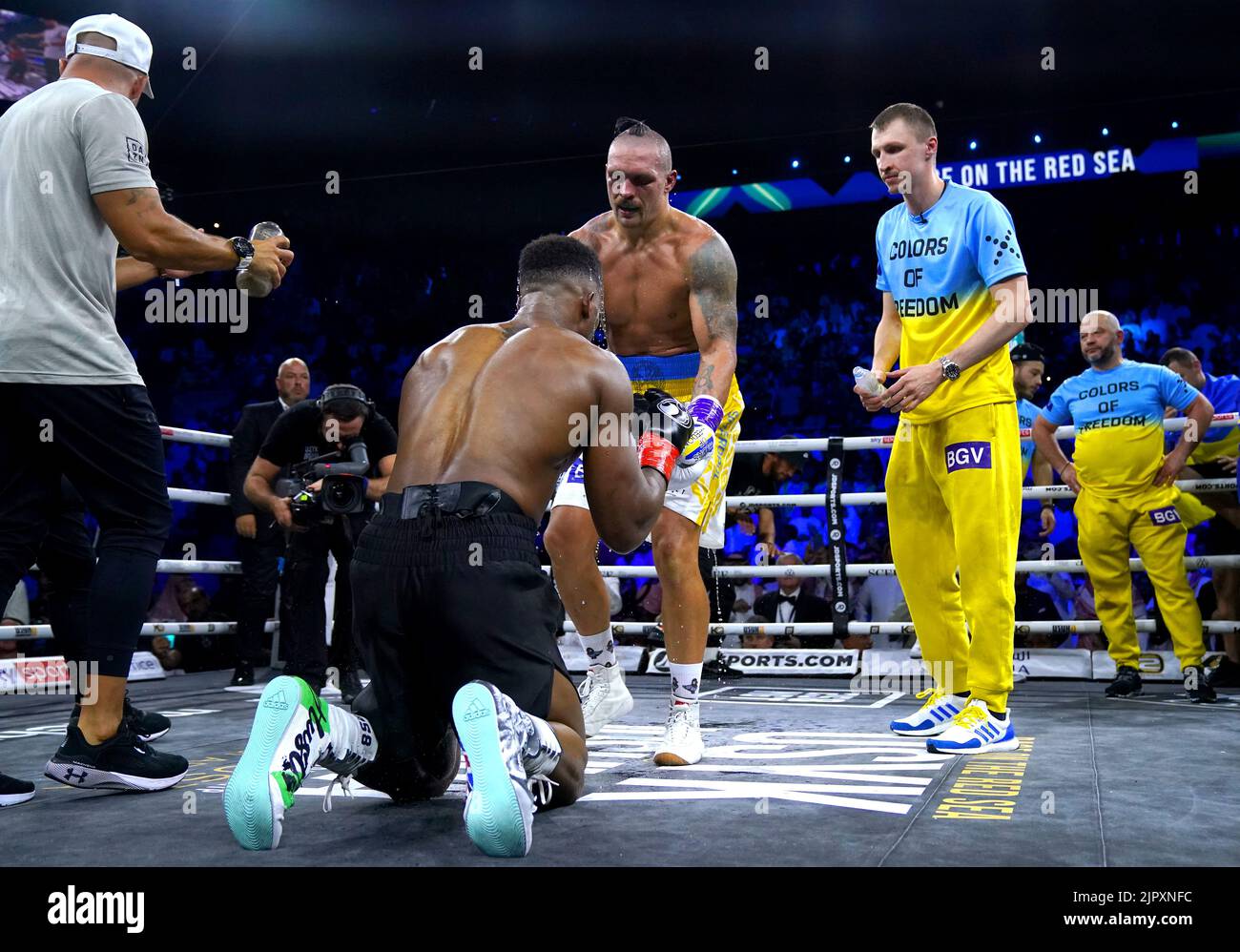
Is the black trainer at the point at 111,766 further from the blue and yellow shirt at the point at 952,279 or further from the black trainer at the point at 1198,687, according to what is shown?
the black trainer at the point at 1198,687

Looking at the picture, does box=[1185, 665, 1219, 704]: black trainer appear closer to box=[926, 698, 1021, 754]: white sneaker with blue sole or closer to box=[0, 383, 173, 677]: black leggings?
box=[926, 698, 1021, 754]: white sneaker with blue sole

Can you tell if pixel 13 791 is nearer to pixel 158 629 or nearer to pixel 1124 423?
pixel 158 629

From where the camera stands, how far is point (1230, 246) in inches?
345

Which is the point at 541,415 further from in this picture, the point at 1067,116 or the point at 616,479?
the point at 1067,116

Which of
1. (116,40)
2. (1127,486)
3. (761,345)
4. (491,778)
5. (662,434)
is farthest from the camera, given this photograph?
(761,345)

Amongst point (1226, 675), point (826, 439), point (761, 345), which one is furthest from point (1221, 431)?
point (761, 345)

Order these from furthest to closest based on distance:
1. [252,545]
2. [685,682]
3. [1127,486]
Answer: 1. [252,545]
2. [1127,486]
3. [685,682]

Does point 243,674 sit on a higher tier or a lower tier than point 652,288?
lower

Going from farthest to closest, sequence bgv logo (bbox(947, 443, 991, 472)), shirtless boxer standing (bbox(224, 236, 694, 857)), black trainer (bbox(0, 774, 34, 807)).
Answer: bgv logo (bbox(947, 443, 991, 472)) < black trainer (bbox(0, 774, 34, 807)) < shirtless boxer standing (bbox(224, 236, 694, 857))

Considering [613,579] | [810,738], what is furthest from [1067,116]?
[810,738]

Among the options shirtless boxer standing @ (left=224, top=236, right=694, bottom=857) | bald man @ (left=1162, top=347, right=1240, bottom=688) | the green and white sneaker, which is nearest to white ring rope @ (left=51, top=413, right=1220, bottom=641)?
bald man @ (left=1162, top=347, right=1240, bottom=688)

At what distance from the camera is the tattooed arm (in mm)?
2494

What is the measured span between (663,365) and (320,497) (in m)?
1.37

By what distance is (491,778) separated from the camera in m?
1.28
